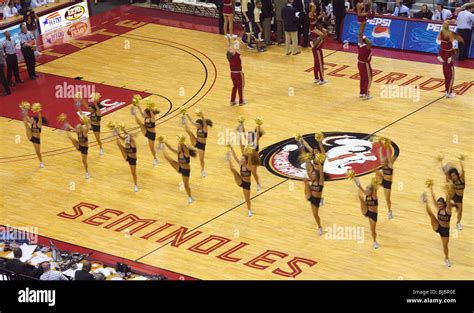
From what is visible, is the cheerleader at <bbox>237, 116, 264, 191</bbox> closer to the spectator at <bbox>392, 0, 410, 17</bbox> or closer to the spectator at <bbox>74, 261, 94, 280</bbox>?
the spectator at <bbox>74, 261, 94, 280</bbox>

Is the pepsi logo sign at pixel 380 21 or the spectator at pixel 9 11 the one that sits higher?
the pepsi logo sign at pixel 380 21

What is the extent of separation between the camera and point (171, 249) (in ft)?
89.8

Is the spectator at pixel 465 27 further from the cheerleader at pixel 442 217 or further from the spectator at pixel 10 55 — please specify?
the spectator at pixel 10 55

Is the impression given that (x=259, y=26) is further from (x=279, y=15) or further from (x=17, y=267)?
(x=17, y=267)

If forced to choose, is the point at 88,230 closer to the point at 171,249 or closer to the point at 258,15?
the point at 171,249

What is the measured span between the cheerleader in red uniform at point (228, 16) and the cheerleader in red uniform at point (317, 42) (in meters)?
4.85

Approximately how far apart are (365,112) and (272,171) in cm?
510

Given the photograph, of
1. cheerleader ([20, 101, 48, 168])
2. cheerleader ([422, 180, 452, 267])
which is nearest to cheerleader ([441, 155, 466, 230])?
cheerleader ([422, 180, 452, 267])

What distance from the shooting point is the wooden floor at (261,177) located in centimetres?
2661

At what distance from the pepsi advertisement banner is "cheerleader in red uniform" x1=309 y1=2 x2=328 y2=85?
3.48 meters

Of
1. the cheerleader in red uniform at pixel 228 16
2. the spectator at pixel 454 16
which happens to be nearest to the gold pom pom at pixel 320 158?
the spectator at pixel 454 16

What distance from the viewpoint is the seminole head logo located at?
30781mm

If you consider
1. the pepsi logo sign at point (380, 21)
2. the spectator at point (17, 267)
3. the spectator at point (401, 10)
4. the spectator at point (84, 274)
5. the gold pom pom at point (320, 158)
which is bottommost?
the spectator at point (17, 267)
